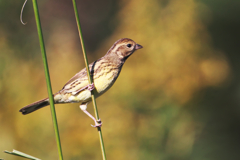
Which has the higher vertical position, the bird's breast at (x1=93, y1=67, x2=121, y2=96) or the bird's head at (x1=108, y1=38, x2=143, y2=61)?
the bird's head at (x1=108, y1=38, x2=143, y2=61)

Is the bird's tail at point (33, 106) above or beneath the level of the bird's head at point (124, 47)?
beneath

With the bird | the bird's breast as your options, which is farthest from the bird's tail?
the bird's breast

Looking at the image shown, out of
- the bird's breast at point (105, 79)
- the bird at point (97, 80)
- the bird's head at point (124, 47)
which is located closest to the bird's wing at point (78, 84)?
the bird at point (97, 80)

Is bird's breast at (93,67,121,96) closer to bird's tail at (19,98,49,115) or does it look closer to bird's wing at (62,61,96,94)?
bird's wing at (62,61,96,94)

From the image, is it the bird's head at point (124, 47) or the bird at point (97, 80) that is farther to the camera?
the bird's head at point (124, 47)

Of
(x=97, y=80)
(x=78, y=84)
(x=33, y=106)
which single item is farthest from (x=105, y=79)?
(x=33, y=106)

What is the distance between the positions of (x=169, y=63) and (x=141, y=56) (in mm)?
342

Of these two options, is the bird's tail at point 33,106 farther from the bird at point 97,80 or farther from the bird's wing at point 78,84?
the bird's wing at point 78,84

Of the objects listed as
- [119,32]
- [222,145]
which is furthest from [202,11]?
[222,145]

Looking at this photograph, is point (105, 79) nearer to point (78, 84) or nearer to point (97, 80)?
point (97, 80)

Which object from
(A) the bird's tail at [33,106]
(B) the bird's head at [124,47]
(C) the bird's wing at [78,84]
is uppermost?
(B) the bird's head at [124,47]

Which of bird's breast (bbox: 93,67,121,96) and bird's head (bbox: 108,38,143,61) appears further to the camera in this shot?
bird's head (bbox: 108,38,143,61)

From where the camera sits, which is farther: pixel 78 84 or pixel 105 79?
pixel 78 84

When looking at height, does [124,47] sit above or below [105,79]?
above
